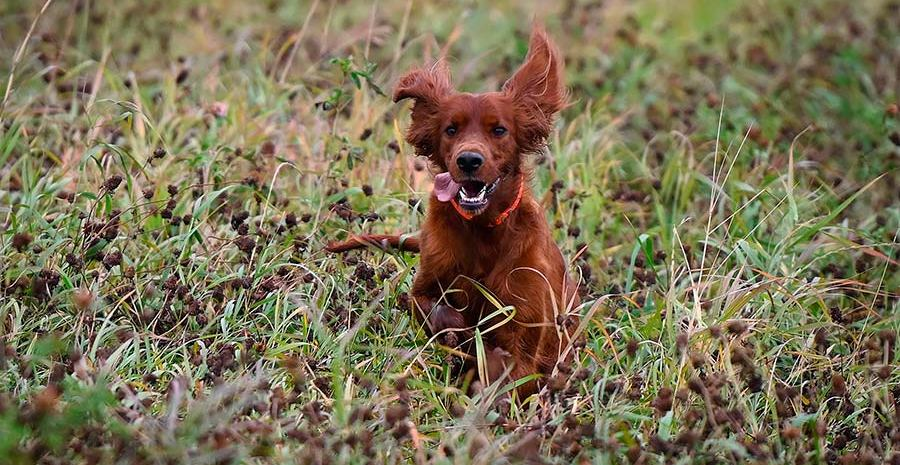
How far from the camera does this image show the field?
3.84 m

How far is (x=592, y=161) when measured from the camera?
6.33 meters

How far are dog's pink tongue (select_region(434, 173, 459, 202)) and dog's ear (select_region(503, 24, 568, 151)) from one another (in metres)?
0.33

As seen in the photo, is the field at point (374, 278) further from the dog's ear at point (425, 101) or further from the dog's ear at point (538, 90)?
the dog's ear at point (538, 90)

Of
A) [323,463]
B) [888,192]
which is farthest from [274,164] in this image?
[888,192]

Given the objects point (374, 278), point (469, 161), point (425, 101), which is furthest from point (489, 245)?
point (374, 278)

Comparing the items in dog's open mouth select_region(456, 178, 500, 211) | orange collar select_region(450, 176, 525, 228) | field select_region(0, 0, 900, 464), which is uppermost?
dog's open mouth select_region(456, 178, 500, 211)

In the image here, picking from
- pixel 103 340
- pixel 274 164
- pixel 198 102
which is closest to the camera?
pixel 103 340

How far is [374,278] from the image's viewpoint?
16.8 ft

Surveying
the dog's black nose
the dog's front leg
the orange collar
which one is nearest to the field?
the dog's front leg

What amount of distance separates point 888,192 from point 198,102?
3.53 metres

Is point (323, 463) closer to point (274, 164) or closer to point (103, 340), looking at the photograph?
point (103, 340)

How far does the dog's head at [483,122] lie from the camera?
438 cm

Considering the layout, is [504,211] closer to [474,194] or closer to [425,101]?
[474,194]

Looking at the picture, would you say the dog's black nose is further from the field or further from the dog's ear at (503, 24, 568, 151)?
the field
